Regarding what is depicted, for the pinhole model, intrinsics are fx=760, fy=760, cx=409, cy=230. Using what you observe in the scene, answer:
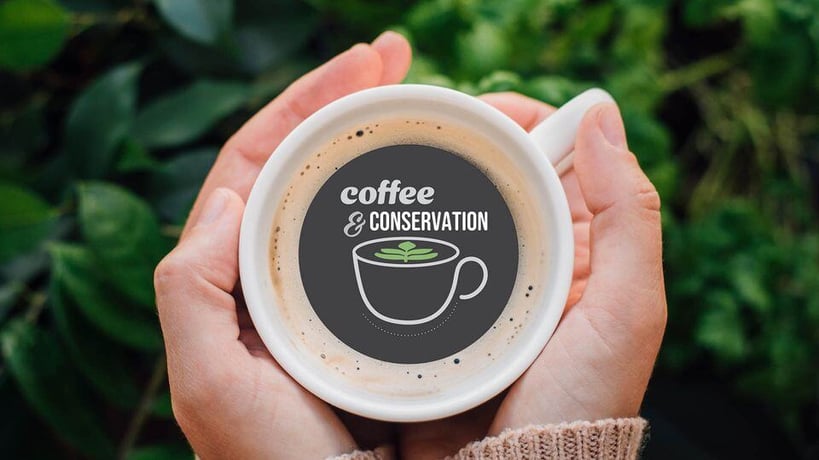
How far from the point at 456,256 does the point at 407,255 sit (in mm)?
55

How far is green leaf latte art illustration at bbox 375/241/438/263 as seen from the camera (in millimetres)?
838

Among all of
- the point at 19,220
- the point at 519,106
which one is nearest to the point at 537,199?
the point at 519,106

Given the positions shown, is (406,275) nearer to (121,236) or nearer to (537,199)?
(537,199)

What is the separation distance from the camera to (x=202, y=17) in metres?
1.21

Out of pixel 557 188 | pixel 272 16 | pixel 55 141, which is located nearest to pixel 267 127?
pixel 557 188

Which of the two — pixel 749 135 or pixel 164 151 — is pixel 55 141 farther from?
pixel 749 135

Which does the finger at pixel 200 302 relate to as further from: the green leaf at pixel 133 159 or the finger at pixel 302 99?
the green leaf at pixel 133 159

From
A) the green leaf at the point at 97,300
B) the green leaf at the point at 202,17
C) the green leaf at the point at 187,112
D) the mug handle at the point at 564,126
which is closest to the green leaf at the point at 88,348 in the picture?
the green leaf at the point at 97,300

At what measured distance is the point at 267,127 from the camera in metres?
0.96

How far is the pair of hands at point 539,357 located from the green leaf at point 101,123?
0.50 m

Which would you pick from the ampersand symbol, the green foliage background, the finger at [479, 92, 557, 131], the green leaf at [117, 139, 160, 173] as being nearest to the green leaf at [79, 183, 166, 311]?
the green foliage background

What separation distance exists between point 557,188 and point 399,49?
0.96ft

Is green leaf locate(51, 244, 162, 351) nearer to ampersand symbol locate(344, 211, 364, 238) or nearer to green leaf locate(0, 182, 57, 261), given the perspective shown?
green leaf locate(0, 182, 57, 261)

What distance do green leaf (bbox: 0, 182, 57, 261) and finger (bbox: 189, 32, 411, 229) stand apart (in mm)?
395
